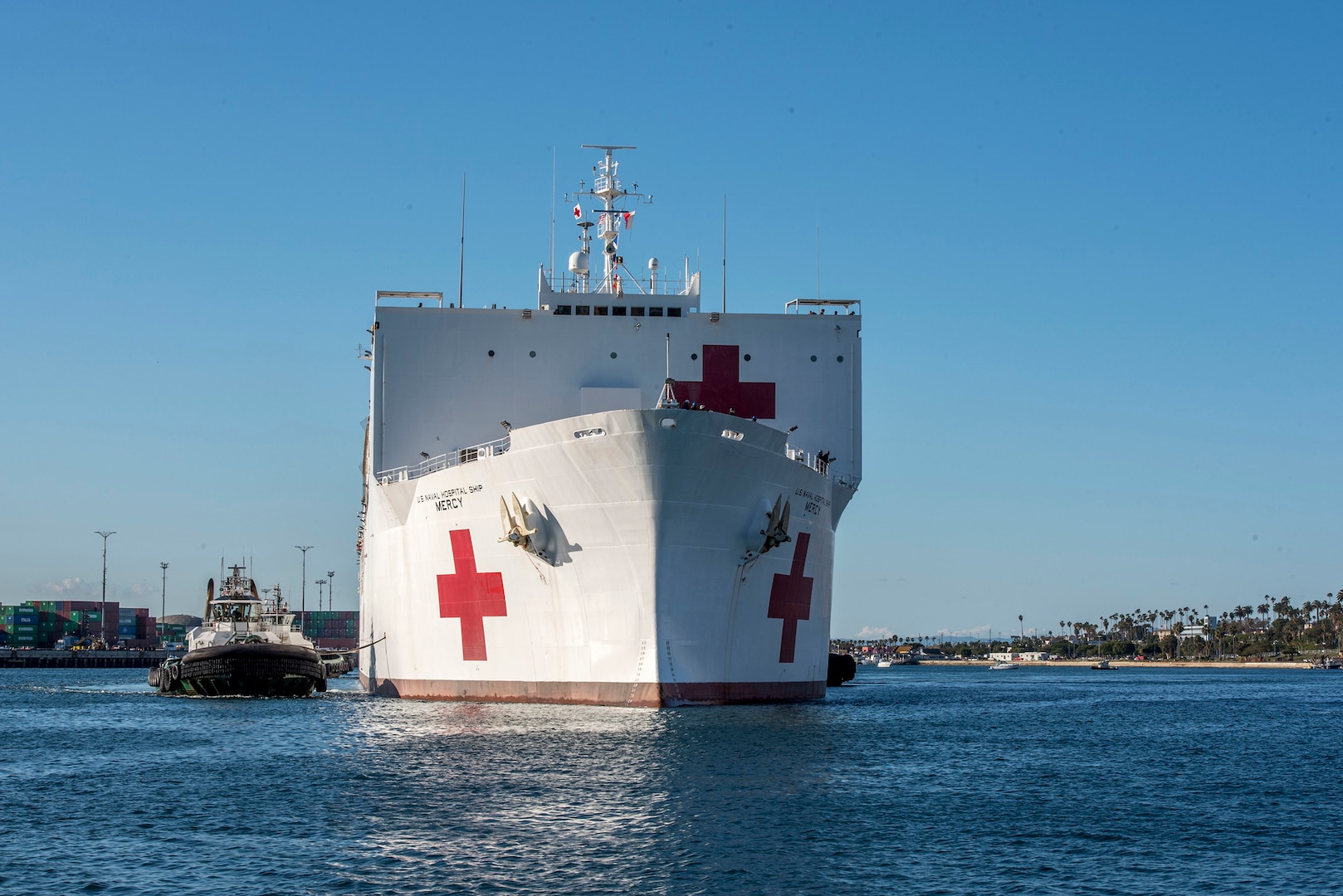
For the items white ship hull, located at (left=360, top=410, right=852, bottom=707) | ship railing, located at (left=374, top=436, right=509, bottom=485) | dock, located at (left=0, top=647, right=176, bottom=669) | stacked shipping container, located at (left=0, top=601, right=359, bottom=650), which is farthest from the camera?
stacked shipping container, located at (left=0, top=601, right=359, bottom=650)

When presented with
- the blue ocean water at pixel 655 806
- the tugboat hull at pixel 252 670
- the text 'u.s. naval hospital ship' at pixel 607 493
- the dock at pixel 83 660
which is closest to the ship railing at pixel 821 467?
the text 'u.s. naval hospital ship' at pixel 607 493

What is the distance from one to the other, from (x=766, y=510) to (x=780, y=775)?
273 inches

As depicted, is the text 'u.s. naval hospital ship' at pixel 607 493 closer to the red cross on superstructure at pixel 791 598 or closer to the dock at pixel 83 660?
the red cross on superstructure at pixel 791 598

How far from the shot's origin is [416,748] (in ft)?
58.7

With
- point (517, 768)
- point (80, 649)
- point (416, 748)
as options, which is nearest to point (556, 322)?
point (416, 748)

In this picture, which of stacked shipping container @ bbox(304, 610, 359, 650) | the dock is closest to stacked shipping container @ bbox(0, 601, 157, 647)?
stacked shipping container @ bbox(304, 610, 359, 650)

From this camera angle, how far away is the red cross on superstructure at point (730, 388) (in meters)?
27.2

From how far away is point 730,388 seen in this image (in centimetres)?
2730

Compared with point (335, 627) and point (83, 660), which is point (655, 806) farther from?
point (335, 627)

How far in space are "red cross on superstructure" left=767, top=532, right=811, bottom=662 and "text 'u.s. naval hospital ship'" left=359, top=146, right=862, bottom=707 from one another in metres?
0.06

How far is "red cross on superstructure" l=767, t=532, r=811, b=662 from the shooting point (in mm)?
22641

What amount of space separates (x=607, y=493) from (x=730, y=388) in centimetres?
769

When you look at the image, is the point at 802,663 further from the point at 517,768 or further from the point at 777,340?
the point at 517,768

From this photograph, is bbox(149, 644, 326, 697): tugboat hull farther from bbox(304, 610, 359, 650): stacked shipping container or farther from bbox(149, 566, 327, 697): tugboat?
bbox(304, 610, 359, 650): stacked shipping container
